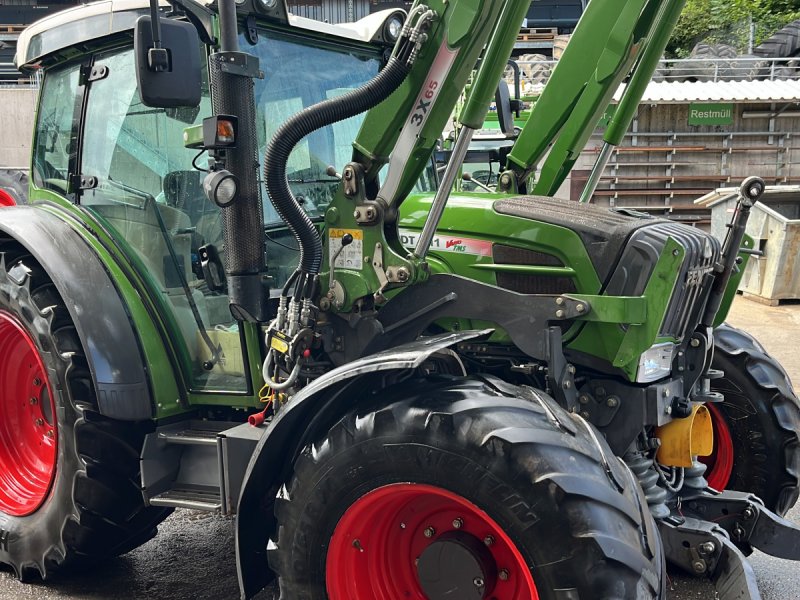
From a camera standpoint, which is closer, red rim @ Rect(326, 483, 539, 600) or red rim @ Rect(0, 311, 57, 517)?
red rim @ Rect(326, 483, 539, 600)

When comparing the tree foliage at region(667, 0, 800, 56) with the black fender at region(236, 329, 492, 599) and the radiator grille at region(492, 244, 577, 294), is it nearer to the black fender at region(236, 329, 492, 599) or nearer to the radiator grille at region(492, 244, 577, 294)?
the radiator grille at region(492, 244, 577, 294)

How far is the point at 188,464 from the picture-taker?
12.2 ft

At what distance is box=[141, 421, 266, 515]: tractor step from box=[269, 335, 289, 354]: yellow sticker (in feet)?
1.10

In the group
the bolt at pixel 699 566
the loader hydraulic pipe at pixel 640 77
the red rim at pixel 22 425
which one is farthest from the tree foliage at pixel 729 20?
the red rim at pixel 22 425

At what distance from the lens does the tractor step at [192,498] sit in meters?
3.44

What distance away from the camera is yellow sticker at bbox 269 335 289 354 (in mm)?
3292

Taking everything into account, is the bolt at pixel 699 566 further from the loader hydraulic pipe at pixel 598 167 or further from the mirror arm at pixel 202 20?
the mirror arm at pixel 202 20

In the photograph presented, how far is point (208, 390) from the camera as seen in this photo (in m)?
3.80

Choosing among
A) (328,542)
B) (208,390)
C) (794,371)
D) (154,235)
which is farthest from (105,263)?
(794,371)

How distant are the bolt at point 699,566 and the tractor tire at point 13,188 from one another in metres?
7.52

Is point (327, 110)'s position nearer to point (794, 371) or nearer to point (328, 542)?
point (328, 542)

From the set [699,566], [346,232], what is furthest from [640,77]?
[699,566]

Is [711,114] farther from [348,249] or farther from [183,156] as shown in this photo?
[348,249]

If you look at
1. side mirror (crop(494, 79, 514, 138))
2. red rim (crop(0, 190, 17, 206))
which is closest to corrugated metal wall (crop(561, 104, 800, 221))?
red rim (crop(0, 190, 17, 206))
